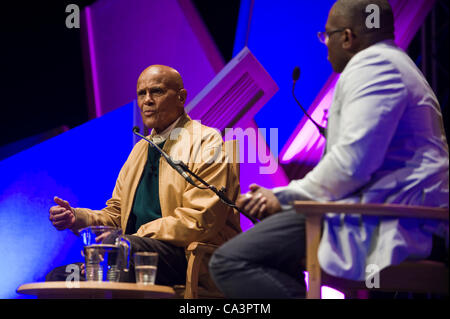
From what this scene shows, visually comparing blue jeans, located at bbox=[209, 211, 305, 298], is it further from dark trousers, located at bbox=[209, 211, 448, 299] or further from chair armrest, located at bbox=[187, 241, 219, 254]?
chair armrest, located at bbox=[187, 241, 219, 254]

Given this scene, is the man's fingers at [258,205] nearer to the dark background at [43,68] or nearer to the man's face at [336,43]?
Result: the man's face at [336,43]

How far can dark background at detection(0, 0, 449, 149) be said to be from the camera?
3.94 metres

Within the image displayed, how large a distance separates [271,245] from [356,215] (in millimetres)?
302

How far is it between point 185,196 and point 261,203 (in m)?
0.99

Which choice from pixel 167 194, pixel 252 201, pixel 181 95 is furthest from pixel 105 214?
pixel 252 201

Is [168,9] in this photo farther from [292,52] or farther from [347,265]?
[347,265]

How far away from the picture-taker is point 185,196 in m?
2.99

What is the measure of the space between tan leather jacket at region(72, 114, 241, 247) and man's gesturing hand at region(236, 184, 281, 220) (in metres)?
0.84

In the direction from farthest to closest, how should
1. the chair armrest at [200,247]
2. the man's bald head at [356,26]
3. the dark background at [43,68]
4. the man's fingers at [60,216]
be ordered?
the dark background at [43,68] → the man's fingers at [60,216] → the chair armrest at [200,247] → the man's bald head at [356,26]

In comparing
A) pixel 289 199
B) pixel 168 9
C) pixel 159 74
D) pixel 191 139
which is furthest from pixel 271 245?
pixel 168 9

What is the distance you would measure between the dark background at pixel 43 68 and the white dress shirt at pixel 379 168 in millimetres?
1998

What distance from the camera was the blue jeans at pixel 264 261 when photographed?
2.00m

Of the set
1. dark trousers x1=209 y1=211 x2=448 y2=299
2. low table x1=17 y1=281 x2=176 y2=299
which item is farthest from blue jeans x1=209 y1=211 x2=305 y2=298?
low table x1=17 y1=281 x2=176 y2=299

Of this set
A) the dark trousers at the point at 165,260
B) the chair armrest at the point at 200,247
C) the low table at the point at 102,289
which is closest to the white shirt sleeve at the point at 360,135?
the low table at the point at 102,289
